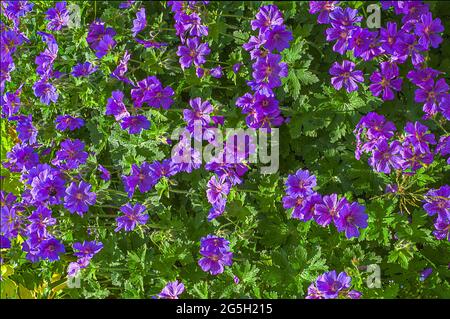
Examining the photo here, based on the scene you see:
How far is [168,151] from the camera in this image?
135 inches

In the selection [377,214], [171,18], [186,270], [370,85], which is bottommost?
[186,270]

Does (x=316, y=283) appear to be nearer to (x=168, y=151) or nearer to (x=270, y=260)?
(x=270, y=260)

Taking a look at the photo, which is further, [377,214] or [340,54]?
[340,54]

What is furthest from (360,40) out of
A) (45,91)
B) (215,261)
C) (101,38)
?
(45,91)

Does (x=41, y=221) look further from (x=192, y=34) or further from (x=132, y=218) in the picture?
(x=192, y=34)

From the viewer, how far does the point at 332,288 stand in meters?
2.74

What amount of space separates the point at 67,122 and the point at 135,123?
0.51 m

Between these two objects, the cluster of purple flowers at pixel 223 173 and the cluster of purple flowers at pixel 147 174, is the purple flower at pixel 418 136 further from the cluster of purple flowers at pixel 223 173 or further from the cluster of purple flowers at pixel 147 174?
the cluster of purple flowers at pixel 147 174

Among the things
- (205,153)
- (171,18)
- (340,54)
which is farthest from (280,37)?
(171,18)

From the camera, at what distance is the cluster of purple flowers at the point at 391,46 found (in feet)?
9.91

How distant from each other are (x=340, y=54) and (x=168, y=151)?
1134 mm

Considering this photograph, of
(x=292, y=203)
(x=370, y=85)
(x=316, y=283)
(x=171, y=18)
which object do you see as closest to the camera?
(x=316, y=283)

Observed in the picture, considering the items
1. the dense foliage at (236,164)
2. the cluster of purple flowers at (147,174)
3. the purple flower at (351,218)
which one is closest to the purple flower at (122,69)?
the dense foliage at (236,164)

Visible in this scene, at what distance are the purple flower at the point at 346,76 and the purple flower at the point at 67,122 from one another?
150cm
